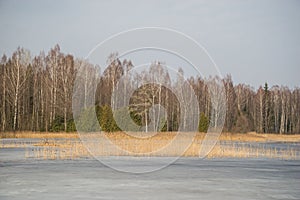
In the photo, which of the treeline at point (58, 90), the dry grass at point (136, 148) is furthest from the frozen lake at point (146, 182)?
the treeline at point (58, 90)

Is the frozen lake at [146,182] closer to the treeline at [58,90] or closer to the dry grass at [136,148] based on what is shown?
the dry grass at [136,148]

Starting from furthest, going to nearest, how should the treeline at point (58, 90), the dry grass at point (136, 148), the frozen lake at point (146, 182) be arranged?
the treeline at point (58, 90) → the dry grass at point (136, 148) → the frozen lake at point (146, 182)

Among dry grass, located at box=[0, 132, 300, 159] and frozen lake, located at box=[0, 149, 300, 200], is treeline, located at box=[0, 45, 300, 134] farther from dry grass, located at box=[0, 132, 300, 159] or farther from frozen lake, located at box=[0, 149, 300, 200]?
frozen lake, located at box=[0, 149, 300, 200]

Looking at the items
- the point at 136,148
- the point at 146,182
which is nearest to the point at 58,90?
the point at 136,148

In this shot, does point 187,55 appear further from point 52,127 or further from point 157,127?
point 52,127

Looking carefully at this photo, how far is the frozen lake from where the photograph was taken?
341 inches

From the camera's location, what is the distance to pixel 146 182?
10555 millimetres

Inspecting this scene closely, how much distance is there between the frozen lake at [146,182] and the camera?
866cm

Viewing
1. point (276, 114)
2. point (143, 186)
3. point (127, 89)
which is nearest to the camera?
point (143, 186)

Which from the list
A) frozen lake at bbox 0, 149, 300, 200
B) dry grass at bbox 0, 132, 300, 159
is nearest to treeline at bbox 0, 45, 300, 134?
dry grass at bbox 0, 132, 300, 159

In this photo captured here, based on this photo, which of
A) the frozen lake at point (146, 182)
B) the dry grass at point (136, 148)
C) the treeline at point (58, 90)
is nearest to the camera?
the frozen lake at point (146, 182)

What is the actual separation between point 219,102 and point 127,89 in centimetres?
853

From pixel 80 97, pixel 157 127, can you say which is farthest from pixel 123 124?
pixel 80 97

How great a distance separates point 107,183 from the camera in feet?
33.7
